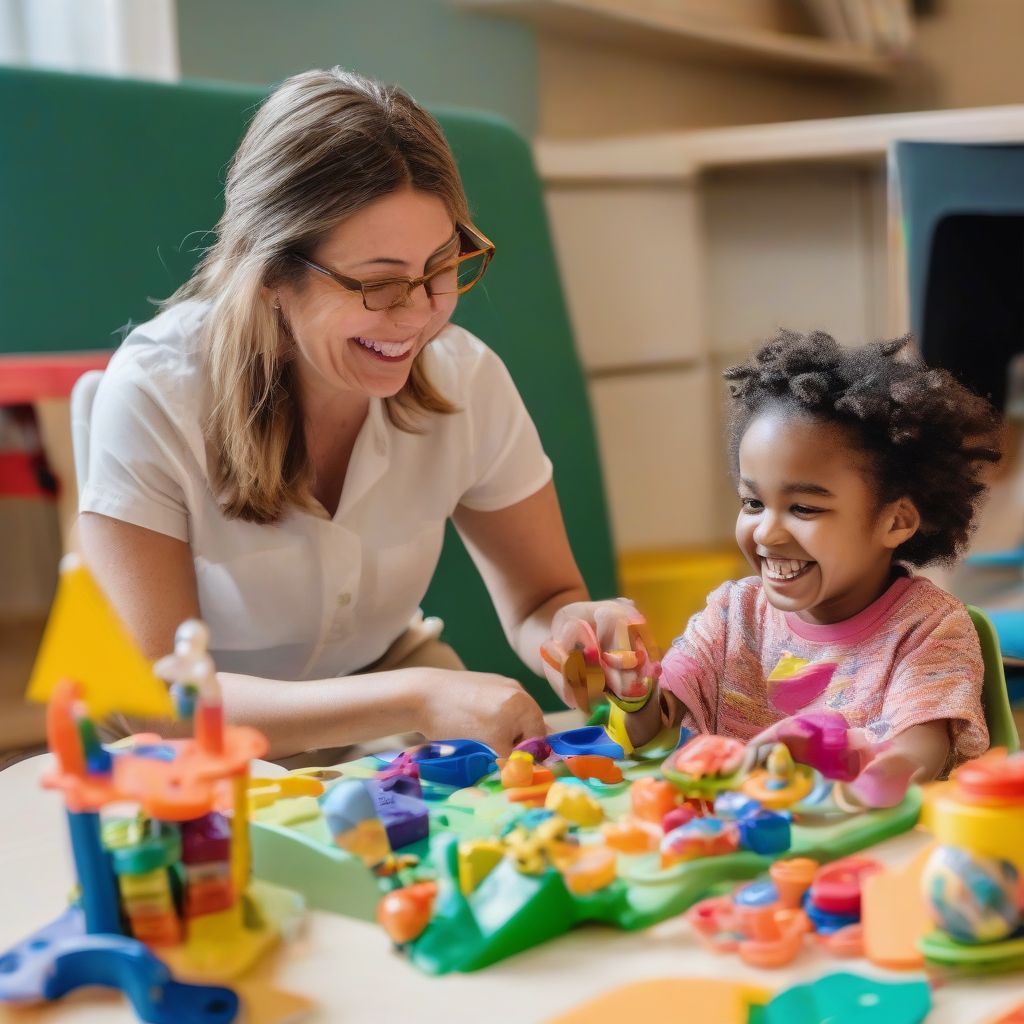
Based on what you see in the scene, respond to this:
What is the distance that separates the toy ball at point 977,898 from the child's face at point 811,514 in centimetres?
28

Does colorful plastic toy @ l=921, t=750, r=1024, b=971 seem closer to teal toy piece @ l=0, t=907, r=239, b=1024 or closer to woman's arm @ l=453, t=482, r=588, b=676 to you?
teal toy piece @ l=0, t=907, r=239, b=1024

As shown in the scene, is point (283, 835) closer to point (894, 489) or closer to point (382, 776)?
point (382, 776)

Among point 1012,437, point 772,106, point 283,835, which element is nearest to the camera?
point 283,835

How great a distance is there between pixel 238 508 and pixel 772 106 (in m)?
2.30

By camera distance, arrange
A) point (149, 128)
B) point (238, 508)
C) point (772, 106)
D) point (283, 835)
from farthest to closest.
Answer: point (772, 106)
point (149, 128)
point (238, 508)
point (283, 835)

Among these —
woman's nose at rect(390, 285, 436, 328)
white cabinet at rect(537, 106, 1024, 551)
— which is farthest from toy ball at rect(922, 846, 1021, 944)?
white cabinet at rect(537, 106, 1024, 551)

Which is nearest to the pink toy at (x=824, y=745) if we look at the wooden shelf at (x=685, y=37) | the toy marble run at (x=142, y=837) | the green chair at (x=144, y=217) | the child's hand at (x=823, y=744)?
the child's hand at (x=823, y=744)

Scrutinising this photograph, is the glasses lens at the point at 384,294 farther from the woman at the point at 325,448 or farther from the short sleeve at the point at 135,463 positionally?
the short sleeve at the point at 135,463

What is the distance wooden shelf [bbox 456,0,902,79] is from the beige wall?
0.15 feet

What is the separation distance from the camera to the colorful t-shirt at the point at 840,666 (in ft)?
2.57

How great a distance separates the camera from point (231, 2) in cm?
183

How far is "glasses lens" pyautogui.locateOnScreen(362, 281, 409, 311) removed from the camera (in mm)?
945

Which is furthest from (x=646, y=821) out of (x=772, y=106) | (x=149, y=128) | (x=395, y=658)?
(x=772, y=106)

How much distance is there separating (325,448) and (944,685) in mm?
550
